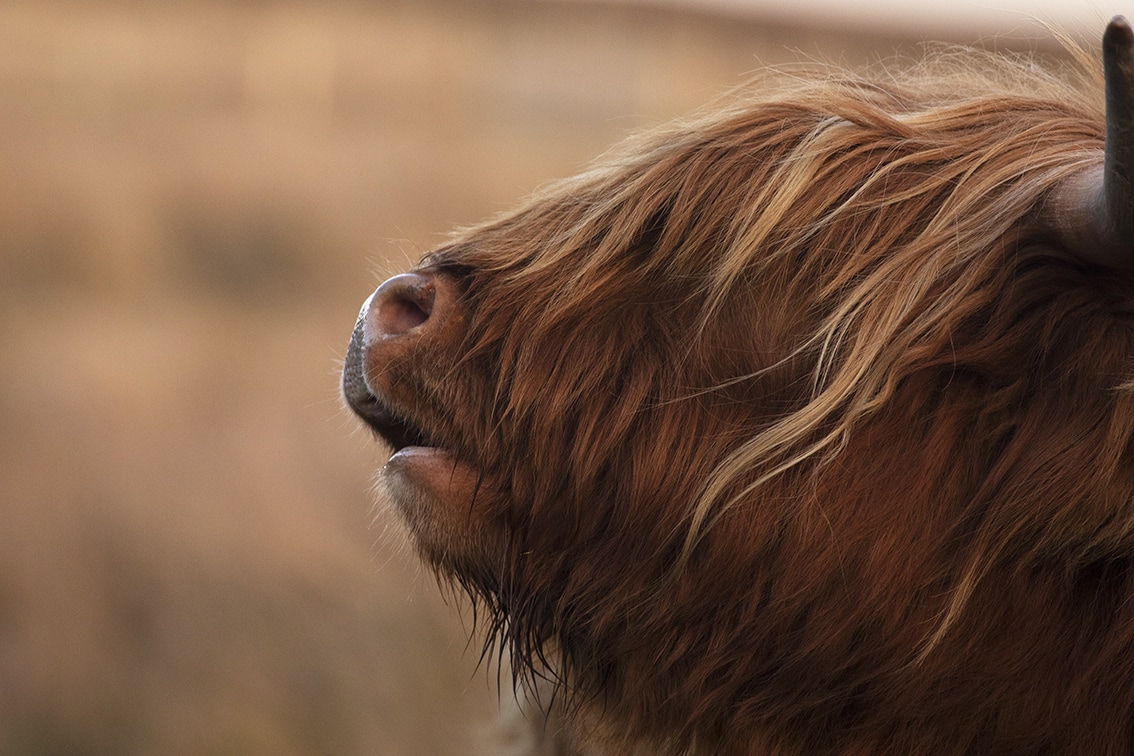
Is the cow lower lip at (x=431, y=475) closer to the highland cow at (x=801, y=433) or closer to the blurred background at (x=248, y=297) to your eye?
the highland cow at (x=801, y=433)

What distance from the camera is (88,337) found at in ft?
17.9

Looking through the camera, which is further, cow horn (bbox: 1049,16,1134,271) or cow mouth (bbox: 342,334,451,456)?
cow mouth (bbox: 342,334,451,456)

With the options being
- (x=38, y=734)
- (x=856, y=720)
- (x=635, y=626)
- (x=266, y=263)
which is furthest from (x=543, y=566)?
(x=266, y=263)

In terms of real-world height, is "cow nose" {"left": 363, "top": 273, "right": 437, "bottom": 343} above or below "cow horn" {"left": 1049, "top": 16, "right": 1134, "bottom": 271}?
below

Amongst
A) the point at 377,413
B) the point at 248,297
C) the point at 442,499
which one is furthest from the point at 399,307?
the point at 248,297

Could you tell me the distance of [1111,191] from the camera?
1162 mm

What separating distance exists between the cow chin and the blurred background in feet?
0.72

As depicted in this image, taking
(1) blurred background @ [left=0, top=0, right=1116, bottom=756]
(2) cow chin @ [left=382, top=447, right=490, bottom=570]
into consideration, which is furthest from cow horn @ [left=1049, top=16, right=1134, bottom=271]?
(2) cow chin @ [left=382, top=447, right=490, bottom=570]

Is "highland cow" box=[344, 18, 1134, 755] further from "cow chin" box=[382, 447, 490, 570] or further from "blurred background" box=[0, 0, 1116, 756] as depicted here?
"blurred background" box=[0, 0, 1116, 756]

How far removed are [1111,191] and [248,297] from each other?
5352 mm

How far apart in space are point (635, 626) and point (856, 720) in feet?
0.96

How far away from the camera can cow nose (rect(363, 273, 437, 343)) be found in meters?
1.50

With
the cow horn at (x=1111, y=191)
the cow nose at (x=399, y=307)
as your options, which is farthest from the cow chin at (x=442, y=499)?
the cow horn at (x=1111, y=191)

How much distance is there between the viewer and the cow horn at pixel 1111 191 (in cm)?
101
